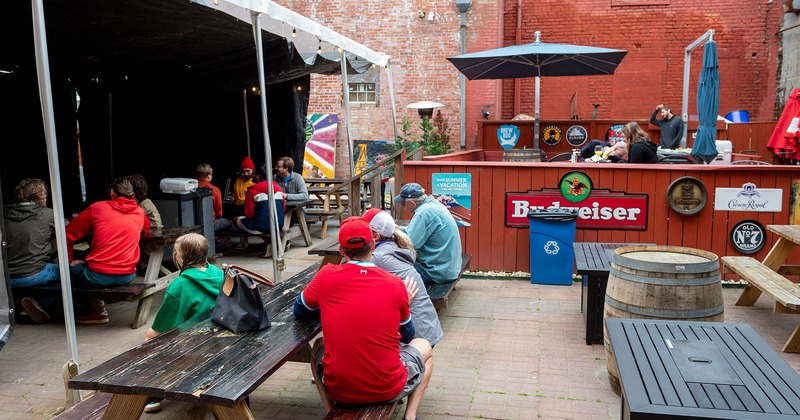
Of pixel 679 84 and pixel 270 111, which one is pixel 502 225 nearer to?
pixel 270 111

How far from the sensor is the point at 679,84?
16500 mm

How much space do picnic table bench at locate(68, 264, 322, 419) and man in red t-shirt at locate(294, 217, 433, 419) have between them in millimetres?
283

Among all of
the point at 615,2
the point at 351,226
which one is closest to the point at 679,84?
the point at 615,2

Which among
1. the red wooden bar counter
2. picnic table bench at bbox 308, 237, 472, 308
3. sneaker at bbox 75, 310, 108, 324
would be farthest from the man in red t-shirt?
the red wooden bar counter

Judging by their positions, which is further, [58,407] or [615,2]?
[615,2]

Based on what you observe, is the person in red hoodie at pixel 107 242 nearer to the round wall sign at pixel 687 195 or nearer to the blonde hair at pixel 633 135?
the round wall sign at pixel 687 195

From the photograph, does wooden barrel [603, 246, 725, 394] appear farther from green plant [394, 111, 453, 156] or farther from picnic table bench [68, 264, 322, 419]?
green plant [394, 111, 453, 156]

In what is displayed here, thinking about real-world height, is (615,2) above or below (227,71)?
above

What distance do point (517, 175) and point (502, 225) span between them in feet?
2.10

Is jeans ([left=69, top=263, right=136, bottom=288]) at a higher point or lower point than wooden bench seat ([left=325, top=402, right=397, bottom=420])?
higher

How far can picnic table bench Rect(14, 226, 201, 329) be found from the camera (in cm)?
587

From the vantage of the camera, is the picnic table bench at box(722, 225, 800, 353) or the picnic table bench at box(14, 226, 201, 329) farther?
the picnic table bench at box(14, 226, 201, 329)

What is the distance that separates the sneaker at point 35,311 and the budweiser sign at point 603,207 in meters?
5.26

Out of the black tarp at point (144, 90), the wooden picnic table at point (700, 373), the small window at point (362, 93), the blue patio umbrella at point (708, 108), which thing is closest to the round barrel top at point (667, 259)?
the wooden picnic table at point (700, 373)
